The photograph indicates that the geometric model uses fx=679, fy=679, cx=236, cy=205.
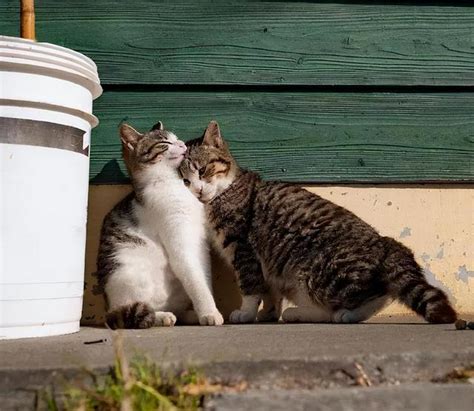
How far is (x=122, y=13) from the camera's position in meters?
2.90

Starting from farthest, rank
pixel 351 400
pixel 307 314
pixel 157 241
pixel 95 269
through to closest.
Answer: pixel 95 269, pixel 157 241, pixel 307 314, pixel 351 400

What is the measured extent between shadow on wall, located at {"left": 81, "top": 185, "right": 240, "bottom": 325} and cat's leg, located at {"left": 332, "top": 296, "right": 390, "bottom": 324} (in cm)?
58

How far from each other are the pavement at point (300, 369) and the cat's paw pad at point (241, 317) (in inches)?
31.1

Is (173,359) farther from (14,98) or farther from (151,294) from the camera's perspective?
(151,294)

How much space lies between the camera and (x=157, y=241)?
275 centimetres

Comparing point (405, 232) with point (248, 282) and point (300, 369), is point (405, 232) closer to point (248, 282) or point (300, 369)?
point (248, 282)

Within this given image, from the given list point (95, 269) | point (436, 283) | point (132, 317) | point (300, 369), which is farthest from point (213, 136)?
point (300, 369)

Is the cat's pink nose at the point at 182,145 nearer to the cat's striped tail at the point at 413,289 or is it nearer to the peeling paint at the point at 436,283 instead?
the cat's striped tail at the point at 413,289

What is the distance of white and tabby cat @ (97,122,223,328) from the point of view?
8.62 ft

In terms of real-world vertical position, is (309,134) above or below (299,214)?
above

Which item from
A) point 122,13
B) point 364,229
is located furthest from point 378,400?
point 122,13

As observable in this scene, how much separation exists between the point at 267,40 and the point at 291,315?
119 cm

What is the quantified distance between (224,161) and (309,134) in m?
0.39

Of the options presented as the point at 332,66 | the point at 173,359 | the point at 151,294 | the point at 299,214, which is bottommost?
the point at 151,294
